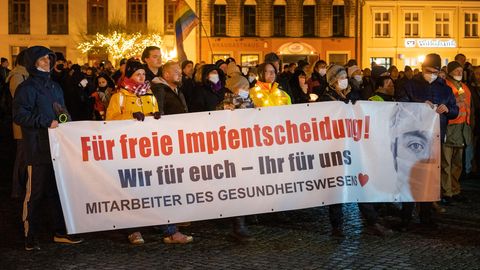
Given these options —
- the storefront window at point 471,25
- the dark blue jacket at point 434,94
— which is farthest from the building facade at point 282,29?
the dark blue jacket at point 434,94

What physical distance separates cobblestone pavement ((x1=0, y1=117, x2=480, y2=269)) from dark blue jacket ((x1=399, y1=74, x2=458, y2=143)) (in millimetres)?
1402

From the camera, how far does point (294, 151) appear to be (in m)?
8.74

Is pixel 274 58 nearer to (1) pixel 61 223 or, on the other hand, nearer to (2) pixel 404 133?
(2) pixel 404 133

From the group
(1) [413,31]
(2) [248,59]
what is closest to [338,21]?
(1) [413,31]

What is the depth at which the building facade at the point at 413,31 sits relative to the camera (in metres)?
50.5

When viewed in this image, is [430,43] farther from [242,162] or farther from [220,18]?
[242,162]

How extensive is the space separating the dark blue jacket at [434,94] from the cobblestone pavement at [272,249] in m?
1.40

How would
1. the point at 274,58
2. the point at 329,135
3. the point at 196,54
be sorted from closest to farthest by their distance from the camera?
the point at 329,135 < the point at 274,58 < the point at 196,54

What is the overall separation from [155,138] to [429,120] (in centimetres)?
337

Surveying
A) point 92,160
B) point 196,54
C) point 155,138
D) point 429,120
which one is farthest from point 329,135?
point 196,54

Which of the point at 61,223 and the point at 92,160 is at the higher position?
the point at 92,160

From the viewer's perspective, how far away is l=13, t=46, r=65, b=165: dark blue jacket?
26.8 ft

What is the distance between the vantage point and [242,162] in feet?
28.1

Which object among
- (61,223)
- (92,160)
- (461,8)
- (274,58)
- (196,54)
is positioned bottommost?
(61,223)
